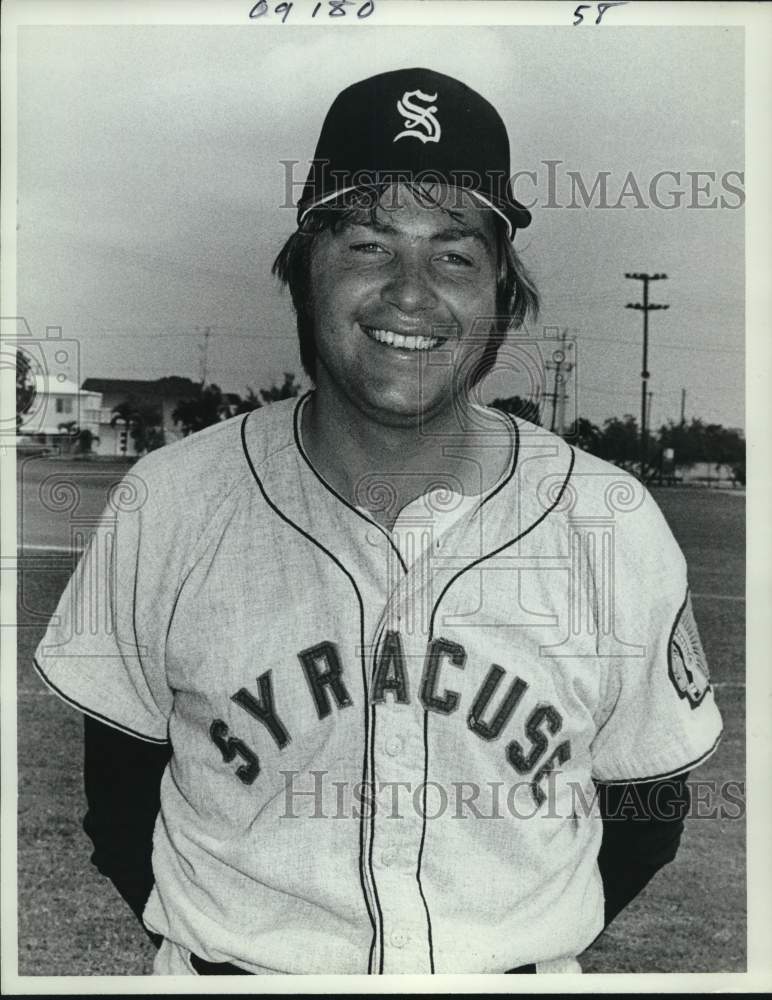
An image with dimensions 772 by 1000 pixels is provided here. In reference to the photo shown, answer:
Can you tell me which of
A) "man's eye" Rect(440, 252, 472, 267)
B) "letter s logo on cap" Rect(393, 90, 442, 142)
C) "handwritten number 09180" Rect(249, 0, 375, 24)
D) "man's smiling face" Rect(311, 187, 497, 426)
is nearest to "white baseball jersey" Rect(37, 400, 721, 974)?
"man's smiling face" Rect(311, 187, 497, 426)

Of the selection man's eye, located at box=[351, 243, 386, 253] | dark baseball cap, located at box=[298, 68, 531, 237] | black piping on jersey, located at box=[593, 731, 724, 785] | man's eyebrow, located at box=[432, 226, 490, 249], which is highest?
dark baseball cap, located at box=[298, 68, 531, 237]

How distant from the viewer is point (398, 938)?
1.36 metres

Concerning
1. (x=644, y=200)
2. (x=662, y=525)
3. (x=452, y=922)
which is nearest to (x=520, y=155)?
(x=644, y=200)

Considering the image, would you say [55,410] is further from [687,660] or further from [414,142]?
[687,660]

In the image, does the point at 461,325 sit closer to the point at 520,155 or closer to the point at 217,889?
the point at 520,155

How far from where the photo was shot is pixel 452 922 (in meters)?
1.38

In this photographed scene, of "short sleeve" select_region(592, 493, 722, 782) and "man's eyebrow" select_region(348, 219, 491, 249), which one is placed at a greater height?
"man's eyebrow" select_region(348, 219, 491, 249)

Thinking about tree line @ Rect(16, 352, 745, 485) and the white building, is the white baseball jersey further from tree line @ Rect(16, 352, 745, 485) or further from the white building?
the white building

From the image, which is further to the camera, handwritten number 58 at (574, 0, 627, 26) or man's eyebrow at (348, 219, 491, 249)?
handwritten number 58 at (574, 0, 627, 26)

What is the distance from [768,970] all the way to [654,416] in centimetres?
87

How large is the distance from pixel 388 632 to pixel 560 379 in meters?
0.45

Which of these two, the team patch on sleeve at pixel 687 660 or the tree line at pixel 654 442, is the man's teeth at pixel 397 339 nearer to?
the tree line at pixel 654 442

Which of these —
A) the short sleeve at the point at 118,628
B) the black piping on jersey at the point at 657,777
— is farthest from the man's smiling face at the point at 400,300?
the black piping on jersey at the point at 657,777

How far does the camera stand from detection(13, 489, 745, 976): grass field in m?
1.50
